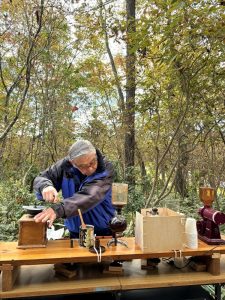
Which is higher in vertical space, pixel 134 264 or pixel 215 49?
pixel 215 49

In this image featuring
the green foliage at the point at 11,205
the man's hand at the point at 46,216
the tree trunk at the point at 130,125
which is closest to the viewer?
the man's hand at the point at 46,216

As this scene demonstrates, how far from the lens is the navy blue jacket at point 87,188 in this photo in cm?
184

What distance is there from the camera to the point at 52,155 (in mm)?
7289

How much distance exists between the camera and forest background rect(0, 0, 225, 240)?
12.4ft

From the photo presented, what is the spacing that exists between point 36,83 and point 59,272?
6.04m

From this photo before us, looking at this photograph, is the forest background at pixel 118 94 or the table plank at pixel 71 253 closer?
the table plank at pixel 71 253

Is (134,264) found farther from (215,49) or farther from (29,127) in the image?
(29,127)

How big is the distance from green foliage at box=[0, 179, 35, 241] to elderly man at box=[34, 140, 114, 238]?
2509 millimetres

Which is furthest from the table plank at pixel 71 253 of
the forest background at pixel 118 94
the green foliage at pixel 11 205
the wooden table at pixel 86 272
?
the green foliage at pixel 11 205

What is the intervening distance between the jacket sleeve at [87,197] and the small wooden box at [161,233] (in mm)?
307

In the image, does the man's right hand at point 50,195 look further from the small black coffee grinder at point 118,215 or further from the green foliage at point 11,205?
the green foliage at point 11,205

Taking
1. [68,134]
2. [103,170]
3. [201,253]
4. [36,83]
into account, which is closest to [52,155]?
[68,134]

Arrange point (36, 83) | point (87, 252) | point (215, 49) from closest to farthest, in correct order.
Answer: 1. point (87, 252)
2. point (215, 49)
3. point (36, 83)

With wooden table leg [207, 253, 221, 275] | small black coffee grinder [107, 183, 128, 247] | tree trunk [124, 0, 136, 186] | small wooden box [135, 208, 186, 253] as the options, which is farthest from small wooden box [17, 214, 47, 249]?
tree trunk [124, 0, 136, 186]
